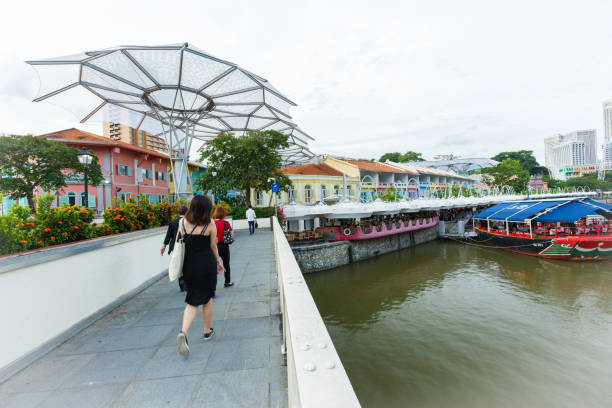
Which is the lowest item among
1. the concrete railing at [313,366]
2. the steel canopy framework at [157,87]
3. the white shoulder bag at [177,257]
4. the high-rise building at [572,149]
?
the concrete railing at [313,366]

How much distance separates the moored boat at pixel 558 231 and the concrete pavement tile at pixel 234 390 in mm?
25500

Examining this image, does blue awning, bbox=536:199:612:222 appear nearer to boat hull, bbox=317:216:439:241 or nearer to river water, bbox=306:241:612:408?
river water, bbox=306:241:612:408

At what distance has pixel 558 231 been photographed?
821 inches

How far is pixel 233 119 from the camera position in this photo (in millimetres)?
23531

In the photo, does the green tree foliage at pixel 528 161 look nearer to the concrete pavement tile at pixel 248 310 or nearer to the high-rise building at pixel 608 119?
the concrete pavement tile at pixel 248 310

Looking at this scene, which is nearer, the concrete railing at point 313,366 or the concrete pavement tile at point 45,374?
the concrete railing at point 313,366

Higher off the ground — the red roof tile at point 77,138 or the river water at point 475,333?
the red roof tile at point 77,138

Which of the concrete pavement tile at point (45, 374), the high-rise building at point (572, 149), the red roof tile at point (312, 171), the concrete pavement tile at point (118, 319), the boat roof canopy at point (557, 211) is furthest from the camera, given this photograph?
the high-rise building at point (572, 149)

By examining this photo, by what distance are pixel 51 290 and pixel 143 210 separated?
140 inches

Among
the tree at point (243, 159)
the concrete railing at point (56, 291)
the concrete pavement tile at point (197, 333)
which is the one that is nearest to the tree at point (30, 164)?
the tree at point (243, 159)

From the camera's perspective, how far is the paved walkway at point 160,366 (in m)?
2.43

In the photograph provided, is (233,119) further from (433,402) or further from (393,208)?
(433,402)

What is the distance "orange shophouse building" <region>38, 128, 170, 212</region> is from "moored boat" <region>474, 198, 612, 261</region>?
30.1 meters

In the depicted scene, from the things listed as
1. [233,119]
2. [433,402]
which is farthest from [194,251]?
[233,119]
